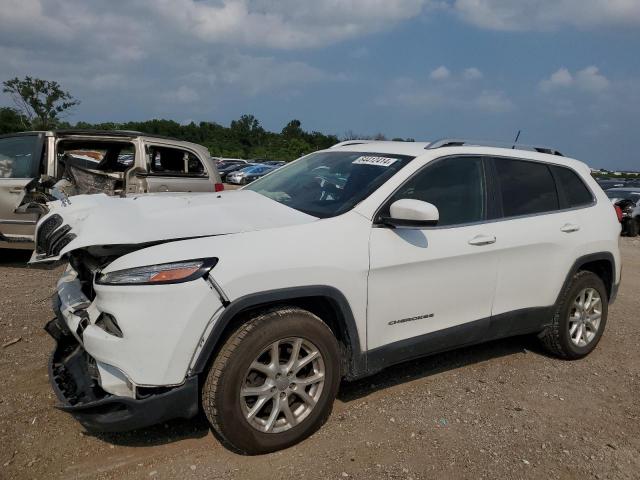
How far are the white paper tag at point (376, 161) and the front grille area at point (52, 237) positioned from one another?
6.28 ft

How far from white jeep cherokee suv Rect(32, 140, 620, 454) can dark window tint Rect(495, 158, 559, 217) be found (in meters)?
0.02

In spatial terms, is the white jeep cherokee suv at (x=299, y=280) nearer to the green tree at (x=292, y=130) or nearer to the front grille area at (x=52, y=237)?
the front grille area at (x=52, y=237)

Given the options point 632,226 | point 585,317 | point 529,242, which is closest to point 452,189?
point 529,242

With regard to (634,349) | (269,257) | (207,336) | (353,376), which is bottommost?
(634,349)

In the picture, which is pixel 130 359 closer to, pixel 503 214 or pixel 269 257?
pixel 269 257

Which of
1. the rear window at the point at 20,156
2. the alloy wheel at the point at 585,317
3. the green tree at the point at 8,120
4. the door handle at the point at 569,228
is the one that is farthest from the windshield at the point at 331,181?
the green tree at the point at 8,120

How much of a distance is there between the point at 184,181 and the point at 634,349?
6059 millimetres

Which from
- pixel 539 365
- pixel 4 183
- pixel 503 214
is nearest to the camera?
pixel 503 214

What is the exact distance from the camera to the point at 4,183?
692cm

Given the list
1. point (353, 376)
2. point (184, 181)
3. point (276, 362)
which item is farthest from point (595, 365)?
point (184, 181)

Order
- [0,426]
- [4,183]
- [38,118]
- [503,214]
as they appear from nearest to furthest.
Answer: [0,426] < [503,214] < [4,183] < [38,118]

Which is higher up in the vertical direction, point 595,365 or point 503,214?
point 503,214

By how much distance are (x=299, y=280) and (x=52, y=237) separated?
1546 millimetres

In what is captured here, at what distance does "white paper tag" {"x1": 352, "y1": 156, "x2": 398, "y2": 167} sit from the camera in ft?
11.8
